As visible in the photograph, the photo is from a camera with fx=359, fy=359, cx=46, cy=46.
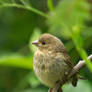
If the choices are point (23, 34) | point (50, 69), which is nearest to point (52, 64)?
point (50, 69)

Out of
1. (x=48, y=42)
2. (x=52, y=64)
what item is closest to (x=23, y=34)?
(x=48, y=42)

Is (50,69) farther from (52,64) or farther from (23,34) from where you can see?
(23,34)

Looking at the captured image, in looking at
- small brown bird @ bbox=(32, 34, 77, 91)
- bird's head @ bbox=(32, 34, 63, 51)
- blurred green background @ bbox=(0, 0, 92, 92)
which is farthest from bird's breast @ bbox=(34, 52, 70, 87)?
blurred green background @ bbox=(0, 0, 92, 92)

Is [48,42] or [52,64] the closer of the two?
[52,64]

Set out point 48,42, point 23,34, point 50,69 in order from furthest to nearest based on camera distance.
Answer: point 23,34 → point 48,42 → point 50,69

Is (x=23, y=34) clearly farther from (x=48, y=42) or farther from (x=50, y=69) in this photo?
(x=50, y=69)

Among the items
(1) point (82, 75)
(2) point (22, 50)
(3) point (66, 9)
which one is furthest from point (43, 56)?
(2) point (22, 50)

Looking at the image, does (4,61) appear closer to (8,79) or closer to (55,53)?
(55,53)

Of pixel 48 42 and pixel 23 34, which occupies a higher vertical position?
pixel 48 42

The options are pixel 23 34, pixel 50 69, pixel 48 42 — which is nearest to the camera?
pixel 50 69
